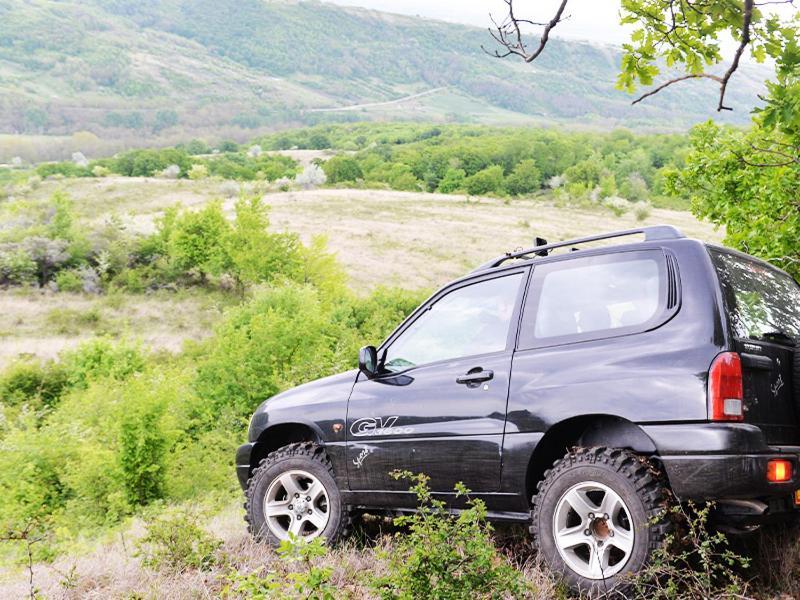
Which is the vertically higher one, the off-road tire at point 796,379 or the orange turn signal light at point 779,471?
the off-road tire at point 796,379

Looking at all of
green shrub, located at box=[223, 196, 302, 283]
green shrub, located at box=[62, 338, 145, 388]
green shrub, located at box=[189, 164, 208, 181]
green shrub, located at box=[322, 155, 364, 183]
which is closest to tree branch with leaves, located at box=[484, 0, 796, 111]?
green shrub, located at box=[62, 338, 145, 388]

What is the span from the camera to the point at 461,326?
516 centimetres

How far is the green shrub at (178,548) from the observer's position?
5.05 m

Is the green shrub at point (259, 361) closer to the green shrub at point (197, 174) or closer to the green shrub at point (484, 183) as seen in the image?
the green shrub at point (197, 174)

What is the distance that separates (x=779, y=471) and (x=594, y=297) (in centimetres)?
130

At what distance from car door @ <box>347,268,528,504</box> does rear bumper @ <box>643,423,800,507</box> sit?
3.32 feet

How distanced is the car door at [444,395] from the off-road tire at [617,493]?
0.41 meters

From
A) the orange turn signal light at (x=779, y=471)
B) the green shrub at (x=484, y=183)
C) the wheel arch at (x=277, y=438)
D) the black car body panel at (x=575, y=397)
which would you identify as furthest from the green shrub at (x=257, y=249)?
the green shrub at (x=484, y=183)

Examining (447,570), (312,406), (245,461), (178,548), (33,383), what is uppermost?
(447,570)

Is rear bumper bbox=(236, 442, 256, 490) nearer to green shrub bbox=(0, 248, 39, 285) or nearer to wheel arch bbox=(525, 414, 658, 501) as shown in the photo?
wheel arch bbox=(525, 414, 658, 501)

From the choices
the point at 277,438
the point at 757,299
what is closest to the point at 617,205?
the point at 277,438

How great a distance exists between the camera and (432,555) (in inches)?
143

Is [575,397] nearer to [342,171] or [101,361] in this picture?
[101,361]

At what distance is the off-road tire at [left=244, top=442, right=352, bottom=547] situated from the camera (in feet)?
17.7
